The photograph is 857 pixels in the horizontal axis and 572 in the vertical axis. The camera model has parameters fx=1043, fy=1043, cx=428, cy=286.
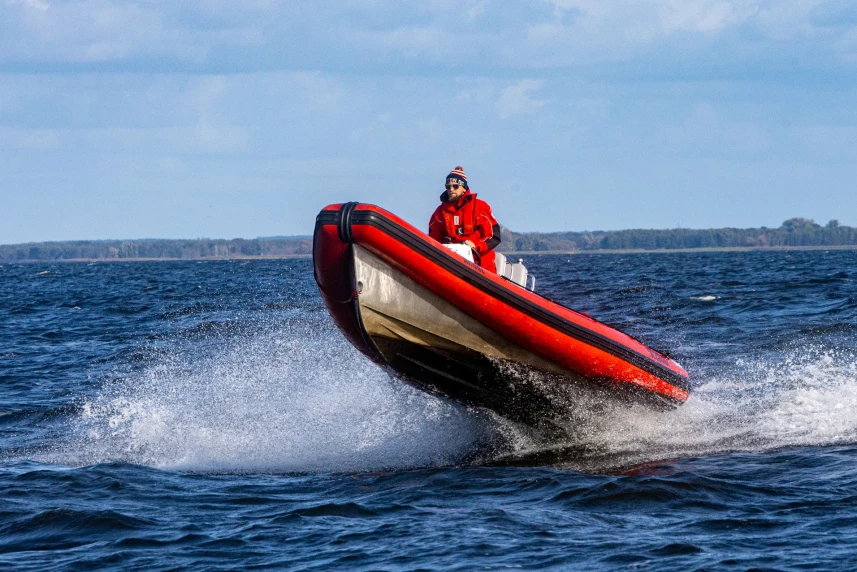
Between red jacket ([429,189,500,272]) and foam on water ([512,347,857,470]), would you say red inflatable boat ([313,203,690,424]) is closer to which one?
foam on water ([512,347,857,470])

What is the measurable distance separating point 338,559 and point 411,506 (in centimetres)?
105

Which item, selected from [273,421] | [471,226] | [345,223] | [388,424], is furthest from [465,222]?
[273,421]

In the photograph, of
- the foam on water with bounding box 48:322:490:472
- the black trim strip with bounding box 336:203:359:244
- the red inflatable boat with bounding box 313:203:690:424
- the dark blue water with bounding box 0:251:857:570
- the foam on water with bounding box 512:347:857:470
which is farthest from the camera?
the foam on water with bounding box 48:322:490:472

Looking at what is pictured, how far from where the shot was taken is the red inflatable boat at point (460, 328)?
671 cm

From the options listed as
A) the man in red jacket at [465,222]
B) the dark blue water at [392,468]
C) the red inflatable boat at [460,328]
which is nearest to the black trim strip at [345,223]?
the red inflatable boat at [460,328]

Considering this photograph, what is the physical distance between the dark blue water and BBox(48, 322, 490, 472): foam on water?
3cm

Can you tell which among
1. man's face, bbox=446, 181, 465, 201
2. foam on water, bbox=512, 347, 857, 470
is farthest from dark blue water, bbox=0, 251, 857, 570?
man's face, bbox=446, 181, 465, 201

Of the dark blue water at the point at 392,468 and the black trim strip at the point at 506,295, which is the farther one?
the black trim strip at the point at 506,295

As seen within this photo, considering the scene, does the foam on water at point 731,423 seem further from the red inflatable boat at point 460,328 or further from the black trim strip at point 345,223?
the black trim strip at point 345,223

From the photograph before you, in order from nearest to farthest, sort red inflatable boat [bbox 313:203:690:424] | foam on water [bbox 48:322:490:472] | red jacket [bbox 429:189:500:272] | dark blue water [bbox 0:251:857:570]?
dark blue water [bbox 0:251:857:570] → red inflatable boat [bbox 313:203:690:424] → foam on water [bbox 48:322:490:472] → red jacket [bbox 429:189:500:272]

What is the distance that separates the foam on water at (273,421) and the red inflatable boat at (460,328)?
628 millimetres

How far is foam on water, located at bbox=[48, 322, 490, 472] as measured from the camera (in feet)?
24.3

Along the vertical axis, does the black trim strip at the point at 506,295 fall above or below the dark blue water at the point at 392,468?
above

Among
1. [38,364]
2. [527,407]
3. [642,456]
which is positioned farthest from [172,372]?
[642,456]
